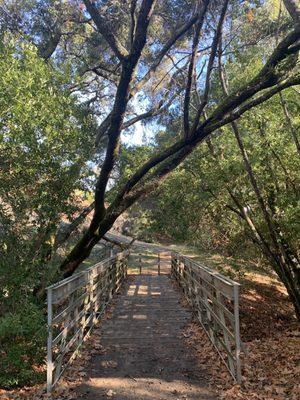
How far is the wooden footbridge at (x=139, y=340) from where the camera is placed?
15.0 feet

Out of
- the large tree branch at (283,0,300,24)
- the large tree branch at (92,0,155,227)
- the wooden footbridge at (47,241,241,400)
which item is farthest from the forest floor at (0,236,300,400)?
the large tree branch at (283,0,300,24)

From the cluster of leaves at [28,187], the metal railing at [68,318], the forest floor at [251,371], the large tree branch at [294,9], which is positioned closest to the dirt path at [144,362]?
the forest floor at [251,371]

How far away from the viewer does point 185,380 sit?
192 inches

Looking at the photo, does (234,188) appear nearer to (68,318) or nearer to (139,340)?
(139,340)

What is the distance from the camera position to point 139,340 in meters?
6.55

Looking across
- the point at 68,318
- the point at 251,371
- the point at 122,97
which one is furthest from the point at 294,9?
the point at 68,318

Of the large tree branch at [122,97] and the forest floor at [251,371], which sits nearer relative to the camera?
the forest floor at [251,371]

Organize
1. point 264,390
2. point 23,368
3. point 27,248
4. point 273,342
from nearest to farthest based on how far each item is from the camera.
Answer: point 264,390 → point 23,368 → point 27,248 → point 273,342

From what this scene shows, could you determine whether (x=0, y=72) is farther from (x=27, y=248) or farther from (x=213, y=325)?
(x=213, y=325)

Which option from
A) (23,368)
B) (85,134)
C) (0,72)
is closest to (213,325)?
(23,368)

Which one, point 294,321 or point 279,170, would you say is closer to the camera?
point 279,170

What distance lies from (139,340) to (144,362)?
3.55ft

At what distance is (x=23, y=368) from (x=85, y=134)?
168 inches

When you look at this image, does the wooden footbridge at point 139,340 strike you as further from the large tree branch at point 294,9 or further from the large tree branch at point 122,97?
the large tree branch at point 294,9
